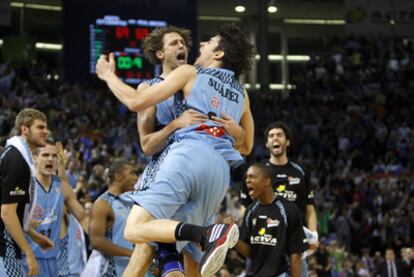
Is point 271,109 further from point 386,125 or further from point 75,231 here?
point 75,231

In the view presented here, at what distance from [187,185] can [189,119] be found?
527 millimetres

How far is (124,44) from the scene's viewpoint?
2217cm

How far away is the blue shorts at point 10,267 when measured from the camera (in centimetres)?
676

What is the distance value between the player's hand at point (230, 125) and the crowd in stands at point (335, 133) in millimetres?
7931

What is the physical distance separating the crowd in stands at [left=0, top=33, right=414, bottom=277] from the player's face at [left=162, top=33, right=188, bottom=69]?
7.54m

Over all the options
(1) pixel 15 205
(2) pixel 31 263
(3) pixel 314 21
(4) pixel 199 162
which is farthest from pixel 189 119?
(3) pixel 314 21

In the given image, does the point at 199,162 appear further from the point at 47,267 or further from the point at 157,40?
the point at 47,267

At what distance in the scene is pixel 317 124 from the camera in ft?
92.6

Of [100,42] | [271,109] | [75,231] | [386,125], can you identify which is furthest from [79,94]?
[75,231]

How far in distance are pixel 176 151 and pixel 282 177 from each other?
3401 millimetres

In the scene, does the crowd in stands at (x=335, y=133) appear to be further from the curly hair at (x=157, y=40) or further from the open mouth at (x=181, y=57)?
the open mouth at (x=181, y=57)

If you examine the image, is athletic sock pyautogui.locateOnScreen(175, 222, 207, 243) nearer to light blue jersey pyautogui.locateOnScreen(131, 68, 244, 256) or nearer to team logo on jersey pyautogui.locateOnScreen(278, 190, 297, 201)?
light blue jersey pyautogui.locateOnScreen(131, 68, 244, 256)

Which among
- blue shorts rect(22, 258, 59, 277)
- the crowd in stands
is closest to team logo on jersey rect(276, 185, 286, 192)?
blue shorts rect(22, 258, 59, 277)

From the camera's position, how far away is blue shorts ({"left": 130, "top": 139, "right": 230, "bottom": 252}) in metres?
5.78
